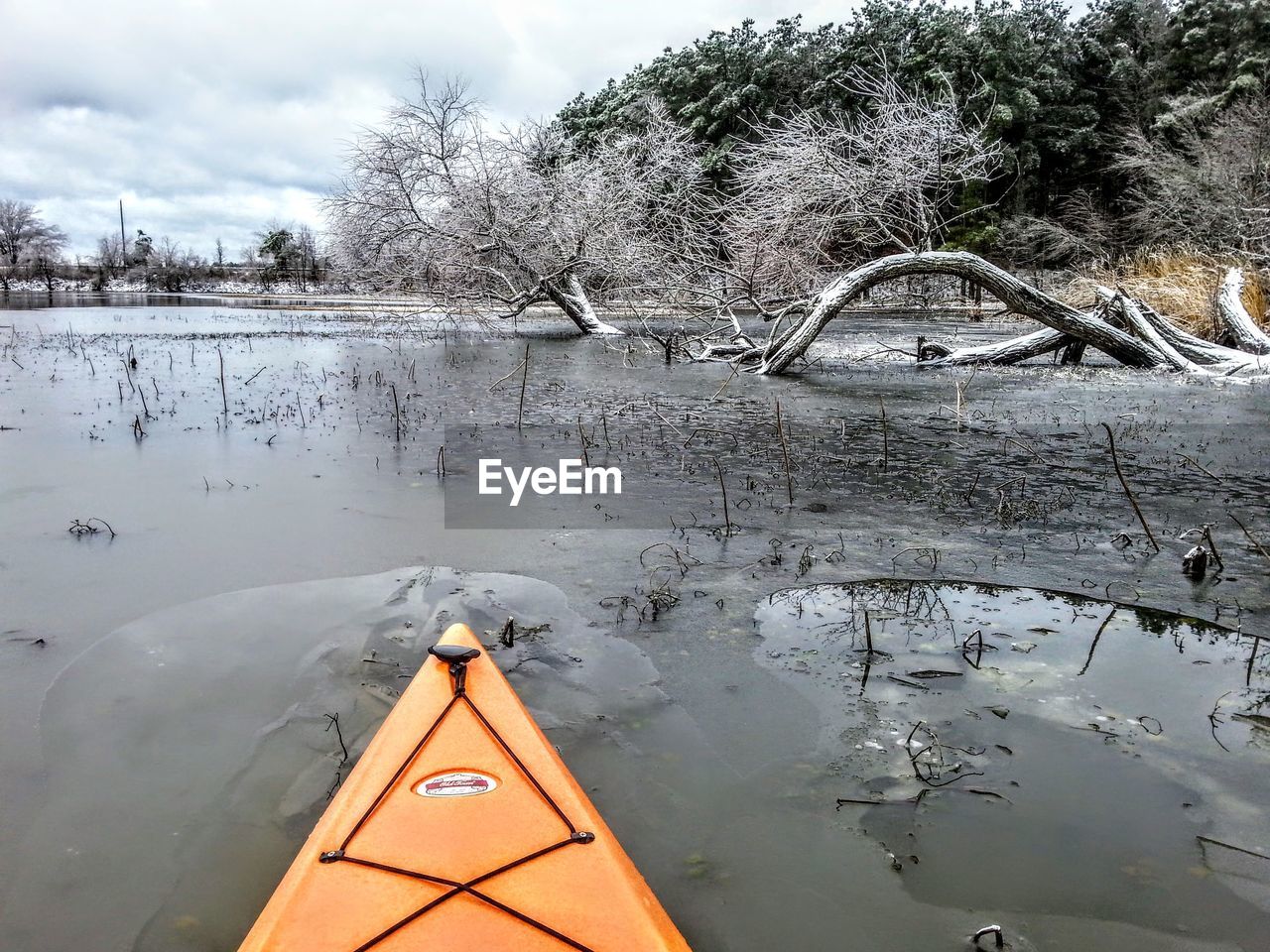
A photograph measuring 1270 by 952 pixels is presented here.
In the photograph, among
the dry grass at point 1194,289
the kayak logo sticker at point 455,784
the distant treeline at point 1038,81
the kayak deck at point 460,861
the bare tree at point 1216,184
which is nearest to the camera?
the kayak deck at point 460,861

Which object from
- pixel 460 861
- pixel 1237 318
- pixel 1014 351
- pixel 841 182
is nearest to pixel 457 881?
pixel 460 861

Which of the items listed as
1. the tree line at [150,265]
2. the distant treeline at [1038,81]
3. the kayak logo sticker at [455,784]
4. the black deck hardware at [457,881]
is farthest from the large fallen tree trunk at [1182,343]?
the tree line at [150,265]

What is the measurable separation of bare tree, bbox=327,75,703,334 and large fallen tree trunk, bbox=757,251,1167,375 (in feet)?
15.5

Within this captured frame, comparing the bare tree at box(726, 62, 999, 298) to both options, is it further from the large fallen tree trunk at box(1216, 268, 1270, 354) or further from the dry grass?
the large fallen tree trunk at box(1216, 268, 1270, 354)

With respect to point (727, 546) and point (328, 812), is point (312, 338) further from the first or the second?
point (328, 812)

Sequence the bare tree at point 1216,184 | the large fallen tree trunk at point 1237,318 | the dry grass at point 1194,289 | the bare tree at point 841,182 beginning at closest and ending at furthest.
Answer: the large fallen tree trunk at point 1237,318, the bare tree at point 841,182, the dry grass at point 1194,289, the bare tree at point 1216,184

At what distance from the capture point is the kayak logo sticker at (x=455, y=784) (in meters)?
2.67

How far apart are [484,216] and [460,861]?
1811cm

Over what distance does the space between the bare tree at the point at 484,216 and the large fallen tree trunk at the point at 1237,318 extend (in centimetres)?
976

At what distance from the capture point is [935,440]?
31.6 ft

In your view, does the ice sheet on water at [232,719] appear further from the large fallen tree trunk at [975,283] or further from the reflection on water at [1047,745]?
the large fallen tree trunk at [975,283]

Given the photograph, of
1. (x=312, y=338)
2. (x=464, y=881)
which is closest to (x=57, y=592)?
(x=464, y=881)

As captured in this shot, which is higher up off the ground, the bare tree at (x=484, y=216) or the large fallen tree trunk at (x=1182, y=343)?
the bare tree at (x=484, y=216)

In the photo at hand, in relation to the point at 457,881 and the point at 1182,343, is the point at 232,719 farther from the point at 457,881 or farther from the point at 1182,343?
the point at 1182,343
